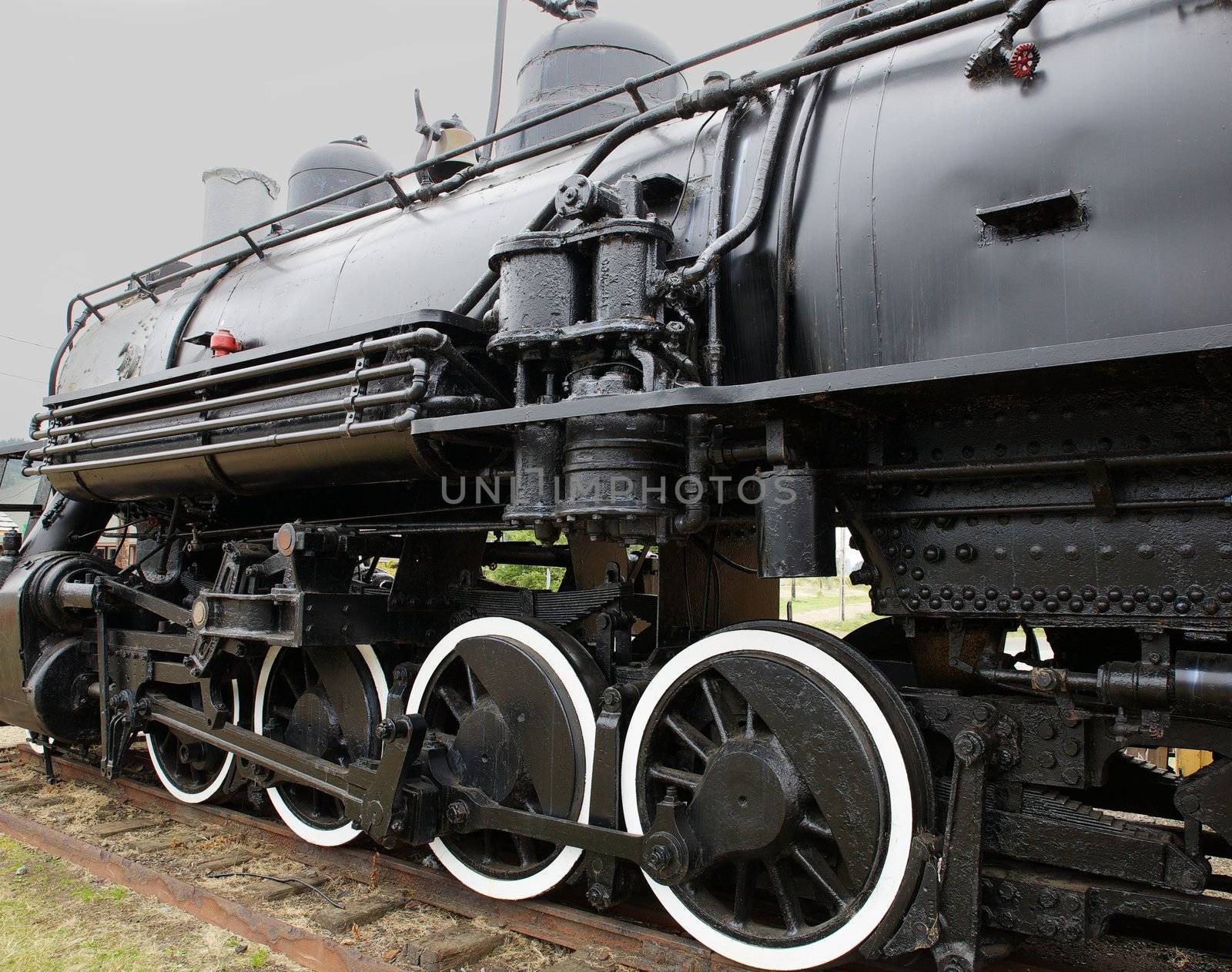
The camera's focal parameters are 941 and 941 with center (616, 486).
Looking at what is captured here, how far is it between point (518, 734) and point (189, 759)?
241cm

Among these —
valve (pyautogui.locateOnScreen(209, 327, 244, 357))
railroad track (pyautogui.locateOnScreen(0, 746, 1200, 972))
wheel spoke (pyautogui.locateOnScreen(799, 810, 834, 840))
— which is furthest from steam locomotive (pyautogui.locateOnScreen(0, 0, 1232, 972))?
valve (pyautogui.locateOnScreen(209, 327, 244, 357))

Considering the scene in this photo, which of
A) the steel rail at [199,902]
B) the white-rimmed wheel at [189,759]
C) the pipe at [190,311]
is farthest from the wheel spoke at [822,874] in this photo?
the pipe at [190,311]

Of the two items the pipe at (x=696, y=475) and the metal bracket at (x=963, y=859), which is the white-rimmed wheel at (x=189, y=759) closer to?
the pipe at (x=696, y=475)

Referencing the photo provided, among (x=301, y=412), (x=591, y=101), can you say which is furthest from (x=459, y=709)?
(x=591, y=101)

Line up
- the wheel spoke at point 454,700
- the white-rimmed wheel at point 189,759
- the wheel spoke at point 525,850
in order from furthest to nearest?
the white-rimmed wheel at point 189,759 < the wheel spoke at point 454,700 < the wheel spoke at point 525,850

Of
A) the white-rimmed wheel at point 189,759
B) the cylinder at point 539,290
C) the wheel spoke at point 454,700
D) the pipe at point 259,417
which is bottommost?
the white-rimmed wheel at point 189,759

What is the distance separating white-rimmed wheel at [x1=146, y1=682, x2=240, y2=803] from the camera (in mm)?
4582

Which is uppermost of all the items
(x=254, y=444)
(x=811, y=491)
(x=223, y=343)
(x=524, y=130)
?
(x=524, y=130)

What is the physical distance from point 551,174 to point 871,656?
2.30m

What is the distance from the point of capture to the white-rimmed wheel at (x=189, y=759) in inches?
180

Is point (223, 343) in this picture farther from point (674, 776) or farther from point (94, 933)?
point (674, 776)

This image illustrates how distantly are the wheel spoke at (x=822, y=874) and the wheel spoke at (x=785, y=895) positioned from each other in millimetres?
61

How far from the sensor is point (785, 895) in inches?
105

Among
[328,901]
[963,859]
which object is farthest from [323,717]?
[963,859]
